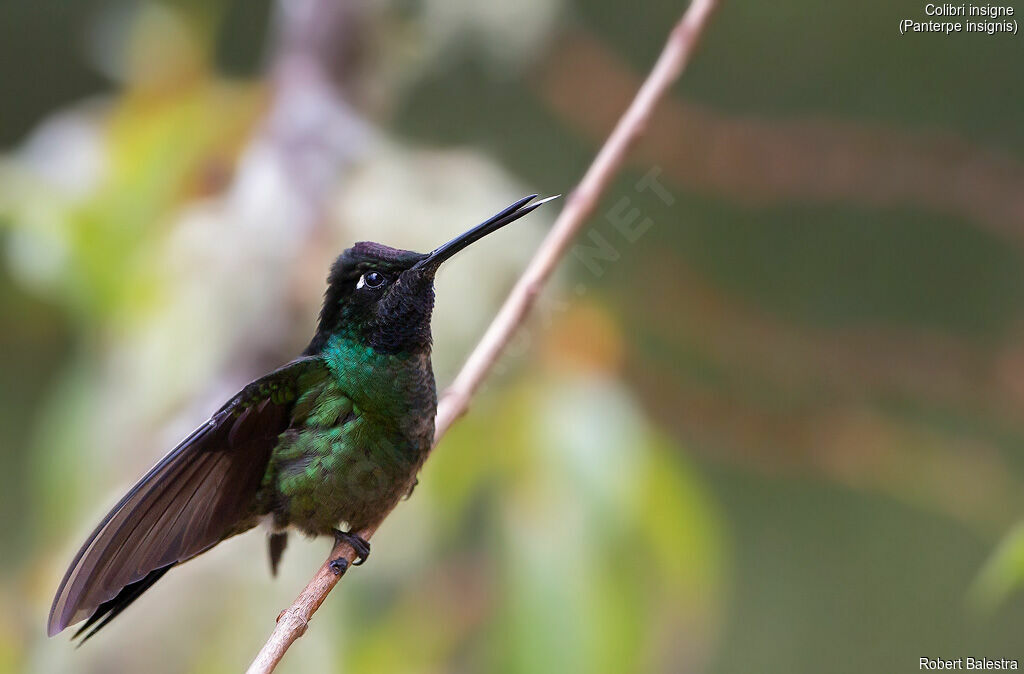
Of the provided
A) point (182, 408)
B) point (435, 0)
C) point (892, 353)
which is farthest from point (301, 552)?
point (892, 353)

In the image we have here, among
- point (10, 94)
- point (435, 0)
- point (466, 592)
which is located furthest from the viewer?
point (10, 94)

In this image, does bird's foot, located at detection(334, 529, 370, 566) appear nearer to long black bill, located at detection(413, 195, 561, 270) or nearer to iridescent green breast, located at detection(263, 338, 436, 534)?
iridescent green breast, located at detection(263, 338, 436, 534)

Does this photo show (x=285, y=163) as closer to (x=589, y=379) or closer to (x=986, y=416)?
(x=589, y=379)

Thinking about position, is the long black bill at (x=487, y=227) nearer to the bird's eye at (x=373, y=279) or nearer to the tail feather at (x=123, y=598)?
the bird's eye at (x=373, y=279)

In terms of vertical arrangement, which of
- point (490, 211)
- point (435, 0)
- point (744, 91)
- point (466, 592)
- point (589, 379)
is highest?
point (744, 91)

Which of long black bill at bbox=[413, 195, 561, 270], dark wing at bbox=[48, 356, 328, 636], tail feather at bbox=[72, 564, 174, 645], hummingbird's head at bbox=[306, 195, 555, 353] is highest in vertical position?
long black bill at bbox=[413, 195, 561, 270]

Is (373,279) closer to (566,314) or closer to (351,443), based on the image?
→ (351,443)

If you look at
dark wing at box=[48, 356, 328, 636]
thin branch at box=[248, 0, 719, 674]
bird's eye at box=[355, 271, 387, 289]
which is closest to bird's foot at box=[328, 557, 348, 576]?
thin branch at box=[248, 0, 719, 674]
